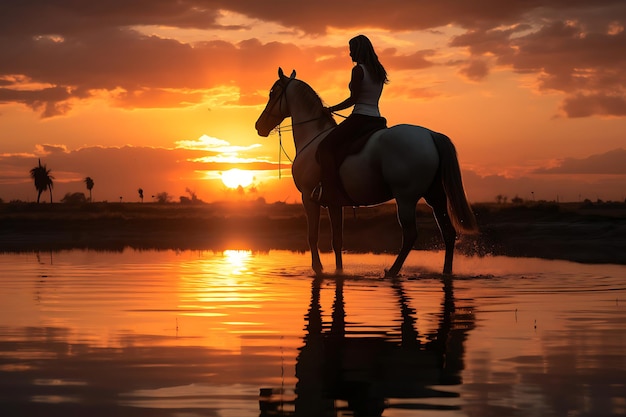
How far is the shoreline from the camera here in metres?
24.0

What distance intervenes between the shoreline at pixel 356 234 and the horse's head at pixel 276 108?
2213mm

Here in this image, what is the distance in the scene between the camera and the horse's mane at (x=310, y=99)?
15.2 meters

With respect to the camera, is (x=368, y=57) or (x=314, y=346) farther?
(x=368, y=57)

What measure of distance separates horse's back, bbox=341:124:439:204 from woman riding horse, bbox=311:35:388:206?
0.21 meters

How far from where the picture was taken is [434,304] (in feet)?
34.6

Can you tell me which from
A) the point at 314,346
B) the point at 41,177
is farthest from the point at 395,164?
the point at 41,177

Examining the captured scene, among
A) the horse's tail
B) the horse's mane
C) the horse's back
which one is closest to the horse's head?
the horse's mane

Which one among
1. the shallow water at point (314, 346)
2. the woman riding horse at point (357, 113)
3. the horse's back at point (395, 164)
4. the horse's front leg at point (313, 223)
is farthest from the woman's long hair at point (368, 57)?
the shallow water at point (314, 346)

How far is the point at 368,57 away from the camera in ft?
46.1

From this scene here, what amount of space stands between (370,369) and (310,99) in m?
9.51

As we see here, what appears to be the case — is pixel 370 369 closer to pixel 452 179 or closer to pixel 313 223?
pixel 452 179

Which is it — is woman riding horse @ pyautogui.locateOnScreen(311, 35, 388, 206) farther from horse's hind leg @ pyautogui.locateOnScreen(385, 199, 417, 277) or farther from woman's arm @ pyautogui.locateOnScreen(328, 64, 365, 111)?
horse's hind leg @ pyautogui.locateOnScreen(385, 199, 417, 277)

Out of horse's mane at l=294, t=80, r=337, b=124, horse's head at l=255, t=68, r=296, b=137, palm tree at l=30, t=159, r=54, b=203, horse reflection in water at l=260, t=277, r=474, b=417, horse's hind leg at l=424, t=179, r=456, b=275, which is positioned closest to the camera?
horse reflection in water at l=260, t=277, r=474, b=417

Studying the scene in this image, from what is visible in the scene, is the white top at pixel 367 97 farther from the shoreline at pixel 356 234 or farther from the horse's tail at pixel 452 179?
the shoreline at pixel 356 234
